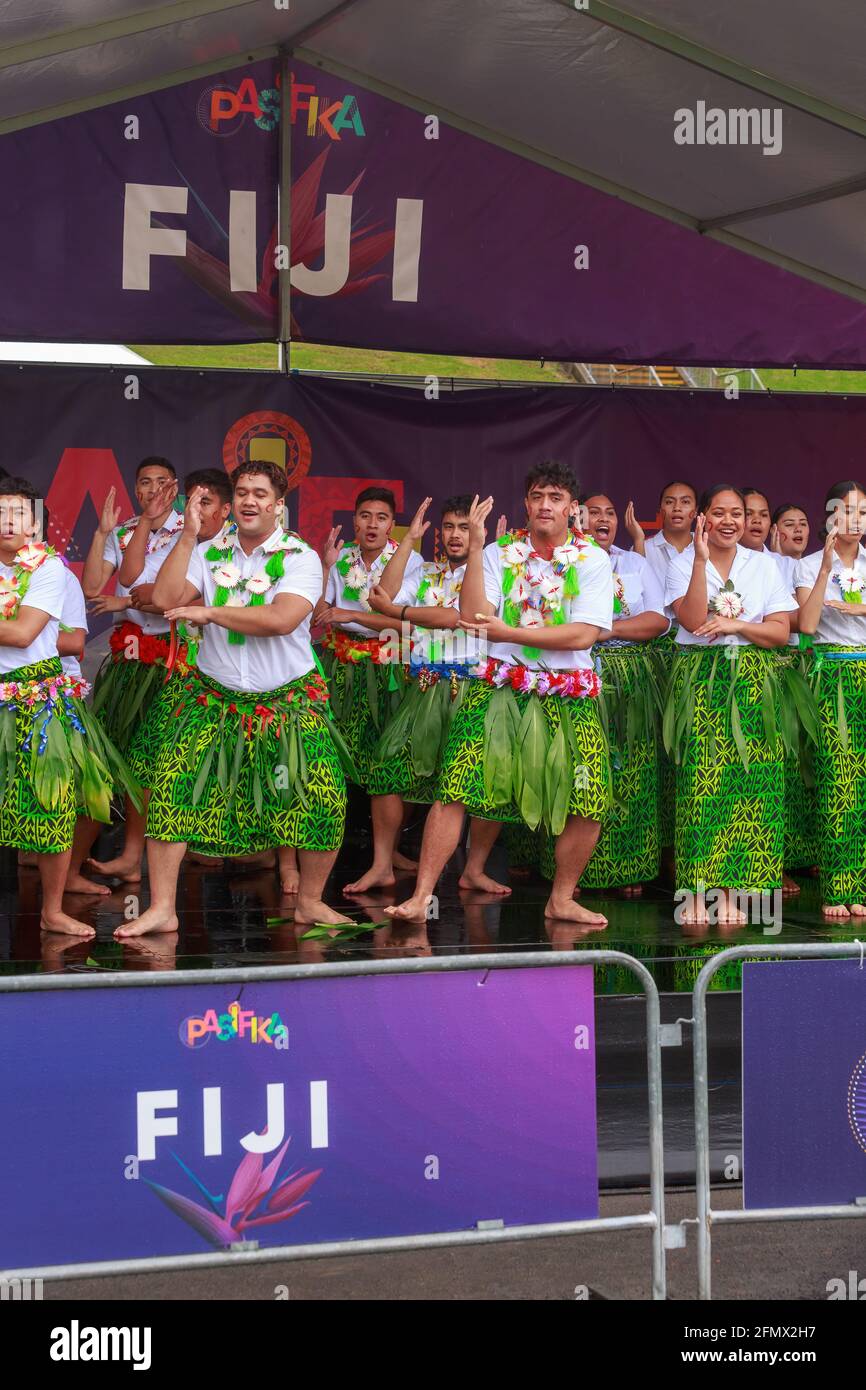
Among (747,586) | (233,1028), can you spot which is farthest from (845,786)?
(233,1028)

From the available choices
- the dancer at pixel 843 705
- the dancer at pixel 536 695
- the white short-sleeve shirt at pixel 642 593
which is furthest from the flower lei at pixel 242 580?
the dancer at pixel 843 705

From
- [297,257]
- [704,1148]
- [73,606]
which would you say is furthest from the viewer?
[297,257]

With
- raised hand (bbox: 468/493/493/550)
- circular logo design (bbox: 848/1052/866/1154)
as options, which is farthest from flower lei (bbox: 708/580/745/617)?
circular logo design (bbox: 848/1052/866/1154)

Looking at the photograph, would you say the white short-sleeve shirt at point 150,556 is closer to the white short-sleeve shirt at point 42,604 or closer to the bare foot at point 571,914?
the white short-sleeve shirt at point 42,604

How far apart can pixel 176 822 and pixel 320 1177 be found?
6.07ft

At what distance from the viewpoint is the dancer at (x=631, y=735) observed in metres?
5.59

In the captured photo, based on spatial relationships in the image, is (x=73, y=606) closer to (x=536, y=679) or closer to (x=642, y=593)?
(x=536, y=679)

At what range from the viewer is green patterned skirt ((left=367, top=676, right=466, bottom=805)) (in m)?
5.64

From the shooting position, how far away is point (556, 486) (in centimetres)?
484

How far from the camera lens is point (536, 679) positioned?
4836 mm

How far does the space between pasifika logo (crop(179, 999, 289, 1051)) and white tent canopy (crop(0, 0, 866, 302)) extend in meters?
3.64

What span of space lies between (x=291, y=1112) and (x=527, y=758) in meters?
2.03
